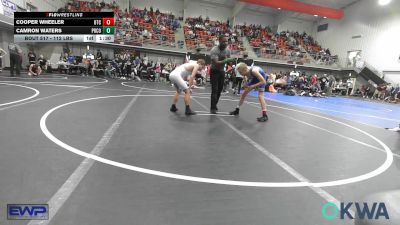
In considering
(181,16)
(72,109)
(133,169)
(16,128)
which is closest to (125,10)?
(181,16)

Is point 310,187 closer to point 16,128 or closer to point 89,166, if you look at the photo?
point 89,166

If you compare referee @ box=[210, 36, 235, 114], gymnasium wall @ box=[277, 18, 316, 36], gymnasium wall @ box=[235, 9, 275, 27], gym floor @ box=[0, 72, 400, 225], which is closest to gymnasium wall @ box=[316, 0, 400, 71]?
gymnasium wall @ box=[277, 18, 316, 36]

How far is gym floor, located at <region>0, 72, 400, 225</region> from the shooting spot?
194cm

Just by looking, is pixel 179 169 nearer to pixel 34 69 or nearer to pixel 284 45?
pixel 34 69

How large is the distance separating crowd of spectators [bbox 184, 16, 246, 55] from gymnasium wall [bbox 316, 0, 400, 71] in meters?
11.3

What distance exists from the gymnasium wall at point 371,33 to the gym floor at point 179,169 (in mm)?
22685

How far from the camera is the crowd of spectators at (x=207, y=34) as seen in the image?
23145 mm

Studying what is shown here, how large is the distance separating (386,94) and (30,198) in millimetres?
25222

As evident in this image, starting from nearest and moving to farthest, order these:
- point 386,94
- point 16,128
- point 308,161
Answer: point 308,161
point 16,128
point 386,94

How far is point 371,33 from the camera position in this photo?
24.5 meters

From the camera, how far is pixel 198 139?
3.88m

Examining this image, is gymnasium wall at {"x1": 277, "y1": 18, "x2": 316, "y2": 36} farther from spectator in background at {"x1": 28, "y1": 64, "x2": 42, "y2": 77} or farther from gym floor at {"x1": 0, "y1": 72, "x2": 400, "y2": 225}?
gym floor at {"x1": 0, "y1": 72, "x2": 400, "y2": 225}
